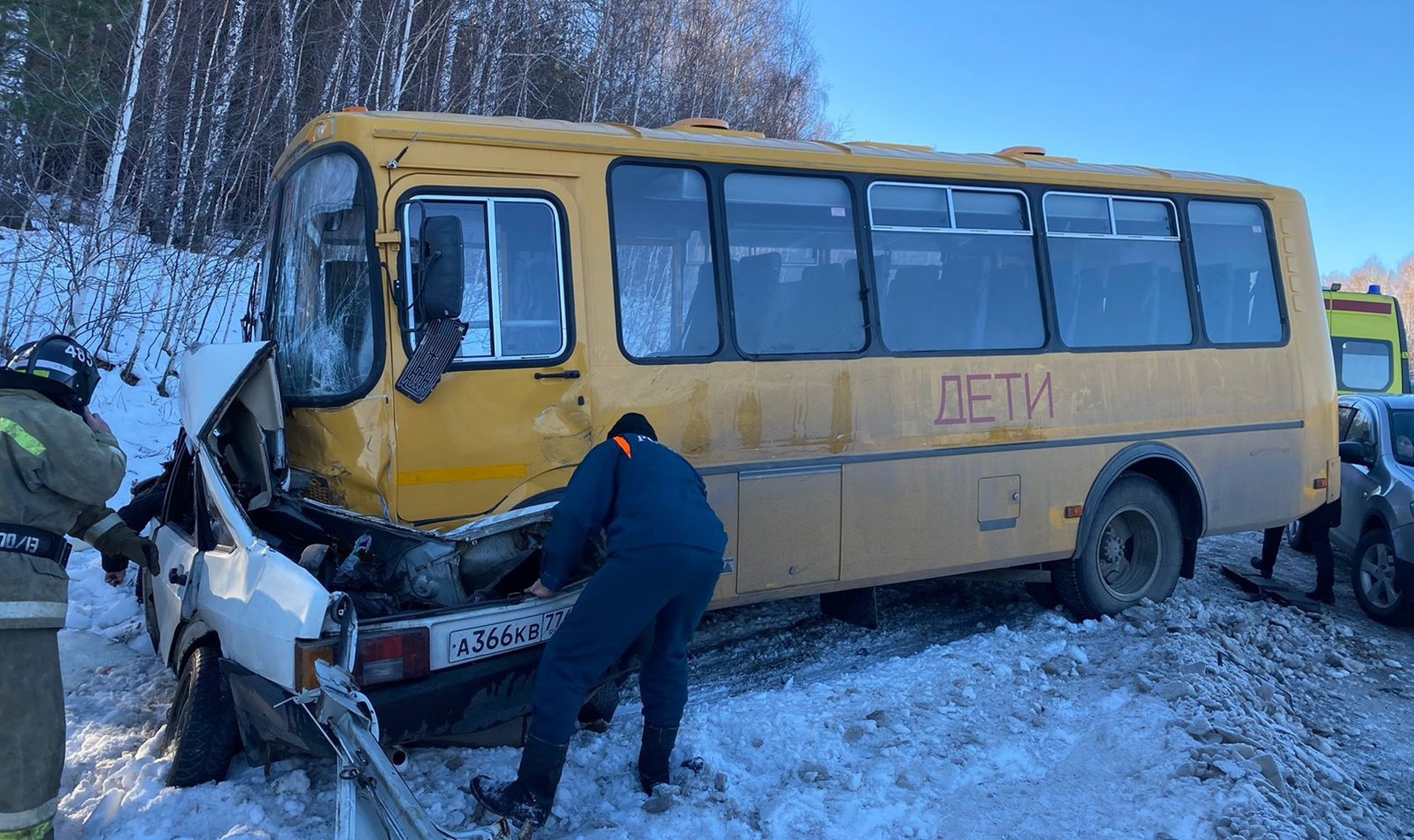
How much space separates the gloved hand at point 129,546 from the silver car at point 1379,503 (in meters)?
7.95

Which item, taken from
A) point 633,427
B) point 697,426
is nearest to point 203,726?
point 633,427

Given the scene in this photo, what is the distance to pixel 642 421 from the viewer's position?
4.12 m

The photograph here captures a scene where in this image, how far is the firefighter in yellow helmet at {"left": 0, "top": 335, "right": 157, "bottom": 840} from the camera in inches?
131

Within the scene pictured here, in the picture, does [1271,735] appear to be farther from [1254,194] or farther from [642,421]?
[1254,194]

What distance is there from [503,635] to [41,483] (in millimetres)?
1722

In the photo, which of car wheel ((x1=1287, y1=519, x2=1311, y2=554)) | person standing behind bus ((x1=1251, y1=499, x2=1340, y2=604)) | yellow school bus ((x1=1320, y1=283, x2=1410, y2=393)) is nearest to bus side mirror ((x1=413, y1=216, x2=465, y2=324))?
person standing behind bus ((x1=1251, y1=499, x2=1340, y2=604))

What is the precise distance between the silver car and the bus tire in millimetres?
1649

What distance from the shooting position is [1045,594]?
22.8 ft

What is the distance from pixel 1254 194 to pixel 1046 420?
2.81 meters

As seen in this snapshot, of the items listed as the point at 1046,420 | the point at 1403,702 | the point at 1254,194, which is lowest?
the point at 1403,702

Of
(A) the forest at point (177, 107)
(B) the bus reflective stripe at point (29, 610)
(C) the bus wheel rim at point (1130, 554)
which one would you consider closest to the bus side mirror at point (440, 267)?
(B) the bus reflective stripe at point (29, 610)

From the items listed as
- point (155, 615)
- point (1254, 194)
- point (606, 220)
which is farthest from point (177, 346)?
point (1254, 194)

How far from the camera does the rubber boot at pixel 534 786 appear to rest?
12.0 ft

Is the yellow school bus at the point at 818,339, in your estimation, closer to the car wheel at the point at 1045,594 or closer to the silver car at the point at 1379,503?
the car wheel at the point at 1045,594
